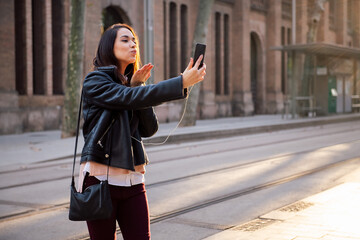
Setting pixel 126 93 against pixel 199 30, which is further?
pixel 199 30

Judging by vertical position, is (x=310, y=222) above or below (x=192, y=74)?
below

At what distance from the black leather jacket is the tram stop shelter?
2343 cm

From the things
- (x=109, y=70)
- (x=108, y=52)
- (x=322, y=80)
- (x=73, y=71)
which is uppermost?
(x=322, y=80)

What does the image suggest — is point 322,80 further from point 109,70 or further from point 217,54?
point 109,70

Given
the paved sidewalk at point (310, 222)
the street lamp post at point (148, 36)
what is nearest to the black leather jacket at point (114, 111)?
the paved sidewalk at point (310, 222)

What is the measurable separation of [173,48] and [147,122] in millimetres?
24405

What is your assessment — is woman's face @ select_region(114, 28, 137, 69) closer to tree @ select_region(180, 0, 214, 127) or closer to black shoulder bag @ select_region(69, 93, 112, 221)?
black shoulder bag @ select_region(69, 93, 112, 221)

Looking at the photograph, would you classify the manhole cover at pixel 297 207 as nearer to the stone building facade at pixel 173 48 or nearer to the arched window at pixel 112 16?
the stone building facade at pixel 173 48

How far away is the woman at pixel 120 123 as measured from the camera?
2701mm

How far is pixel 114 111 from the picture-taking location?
2814mm

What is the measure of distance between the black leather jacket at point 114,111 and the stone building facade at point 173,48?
15.5 m

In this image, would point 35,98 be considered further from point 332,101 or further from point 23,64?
point 332,101

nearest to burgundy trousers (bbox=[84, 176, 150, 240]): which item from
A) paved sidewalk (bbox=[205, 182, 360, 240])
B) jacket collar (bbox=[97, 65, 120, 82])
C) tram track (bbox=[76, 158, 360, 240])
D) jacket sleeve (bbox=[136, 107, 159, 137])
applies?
jacket sleeve (bbox=[136, 107, 159, 137])

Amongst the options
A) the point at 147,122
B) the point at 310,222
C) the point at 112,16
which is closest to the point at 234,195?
the point at 310,222
